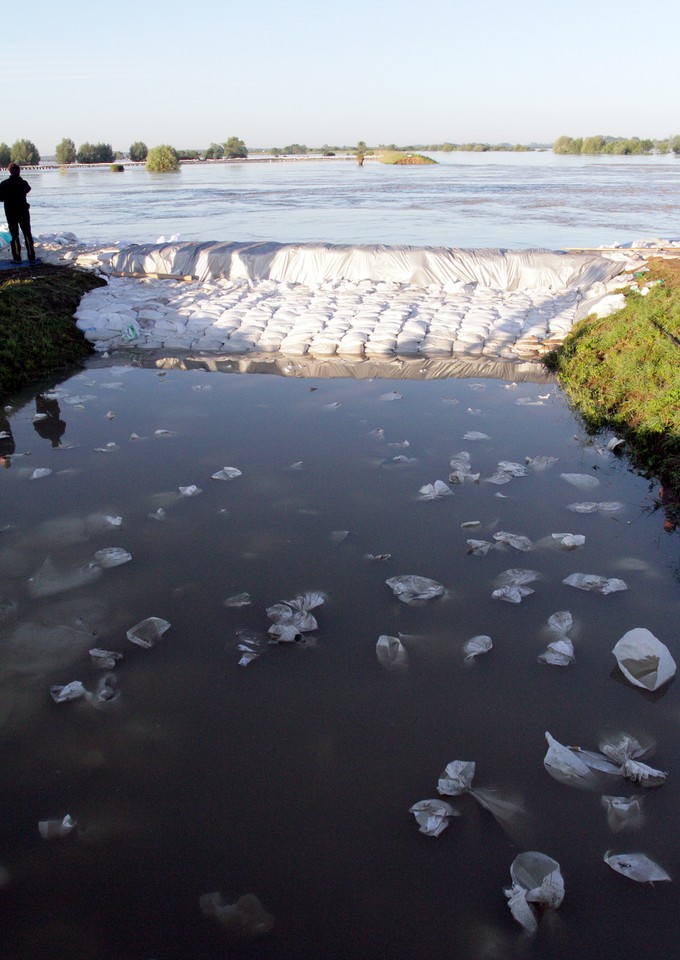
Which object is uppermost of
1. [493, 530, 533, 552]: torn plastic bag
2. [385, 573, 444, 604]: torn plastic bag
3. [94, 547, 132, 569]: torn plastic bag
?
[94, 547, 132, 569]: torn plastic bag

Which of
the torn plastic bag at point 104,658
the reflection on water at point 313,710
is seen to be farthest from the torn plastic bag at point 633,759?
the torn plastic bag at point 104,658

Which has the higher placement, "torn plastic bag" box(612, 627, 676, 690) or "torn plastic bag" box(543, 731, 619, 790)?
"torn plastic bag" box(612, 627, 676, 690)

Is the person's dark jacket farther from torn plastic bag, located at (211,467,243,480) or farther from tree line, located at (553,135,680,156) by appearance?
tree line, located at (553,135,680,156)

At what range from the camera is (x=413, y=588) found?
12.3ft

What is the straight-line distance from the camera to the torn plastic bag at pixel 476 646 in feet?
10.8

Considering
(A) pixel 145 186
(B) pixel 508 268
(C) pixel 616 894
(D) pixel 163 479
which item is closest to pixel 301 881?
(C) pixel 616 894

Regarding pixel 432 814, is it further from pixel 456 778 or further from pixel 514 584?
pixel 514 584

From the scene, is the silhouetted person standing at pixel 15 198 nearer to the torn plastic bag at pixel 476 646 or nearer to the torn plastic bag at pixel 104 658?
the torn plastic bag at pixel 104 658

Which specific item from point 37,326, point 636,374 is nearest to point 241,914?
point 636,374

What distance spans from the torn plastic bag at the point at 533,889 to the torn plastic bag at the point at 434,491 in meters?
2.79

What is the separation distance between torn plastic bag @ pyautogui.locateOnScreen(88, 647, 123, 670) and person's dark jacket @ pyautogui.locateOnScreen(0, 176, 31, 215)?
28.0 ft

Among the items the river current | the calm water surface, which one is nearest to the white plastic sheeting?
the river current

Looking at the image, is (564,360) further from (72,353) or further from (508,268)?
(72,353)

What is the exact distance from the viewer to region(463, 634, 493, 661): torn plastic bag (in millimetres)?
→ 3299
